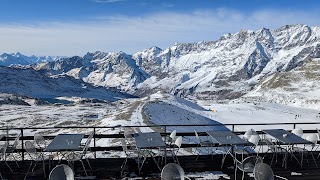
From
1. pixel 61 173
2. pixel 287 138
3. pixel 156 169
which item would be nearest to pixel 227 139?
pixel 287 138

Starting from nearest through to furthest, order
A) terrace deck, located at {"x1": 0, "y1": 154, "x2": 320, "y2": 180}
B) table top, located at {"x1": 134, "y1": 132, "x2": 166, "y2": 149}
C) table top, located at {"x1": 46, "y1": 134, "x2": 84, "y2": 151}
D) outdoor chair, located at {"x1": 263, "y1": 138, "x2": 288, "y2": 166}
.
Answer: table top, located at {"x1": 46, "y1": 134, "x2": 84, "y2": 151}
table top, located at {"x1": 134, "y1": 132, "x2": 166, "y2": 149}
terrace deck, located at {"x1": 0, "y1": 154, "x2": 320, "y2": 180}
outdoor chair, located at {"x1": 263, "y1": 138, "x2": 288, "y2": 166}

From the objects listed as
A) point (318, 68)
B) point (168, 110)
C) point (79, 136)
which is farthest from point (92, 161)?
point (318, 68)

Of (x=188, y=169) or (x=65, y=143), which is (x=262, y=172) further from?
(x=65, y=143)

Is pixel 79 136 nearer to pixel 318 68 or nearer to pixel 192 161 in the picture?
pixel 192 161

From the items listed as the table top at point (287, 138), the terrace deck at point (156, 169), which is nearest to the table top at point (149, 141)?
the terrace deck at point (156, 169)

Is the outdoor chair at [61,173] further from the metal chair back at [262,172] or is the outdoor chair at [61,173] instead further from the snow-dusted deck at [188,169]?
the metal chair back at [262,172]

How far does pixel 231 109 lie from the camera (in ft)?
192

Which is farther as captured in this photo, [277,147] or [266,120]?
[266,120]

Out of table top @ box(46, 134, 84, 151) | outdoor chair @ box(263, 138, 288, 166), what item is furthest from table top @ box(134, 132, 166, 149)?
outdoor chair @ box(263, 138, 288, 166)

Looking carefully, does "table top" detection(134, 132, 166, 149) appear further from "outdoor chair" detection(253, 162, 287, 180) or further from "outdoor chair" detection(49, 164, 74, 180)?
"outdoor chair" detection(253, 162, 287, 180)

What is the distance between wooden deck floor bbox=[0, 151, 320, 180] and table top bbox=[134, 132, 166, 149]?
0.96 meters

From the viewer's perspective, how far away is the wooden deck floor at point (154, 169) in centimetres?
1060

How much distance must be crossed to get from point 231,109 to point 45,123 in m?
31.0

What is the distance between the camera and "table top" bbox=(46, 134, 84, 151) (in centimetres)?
1008
